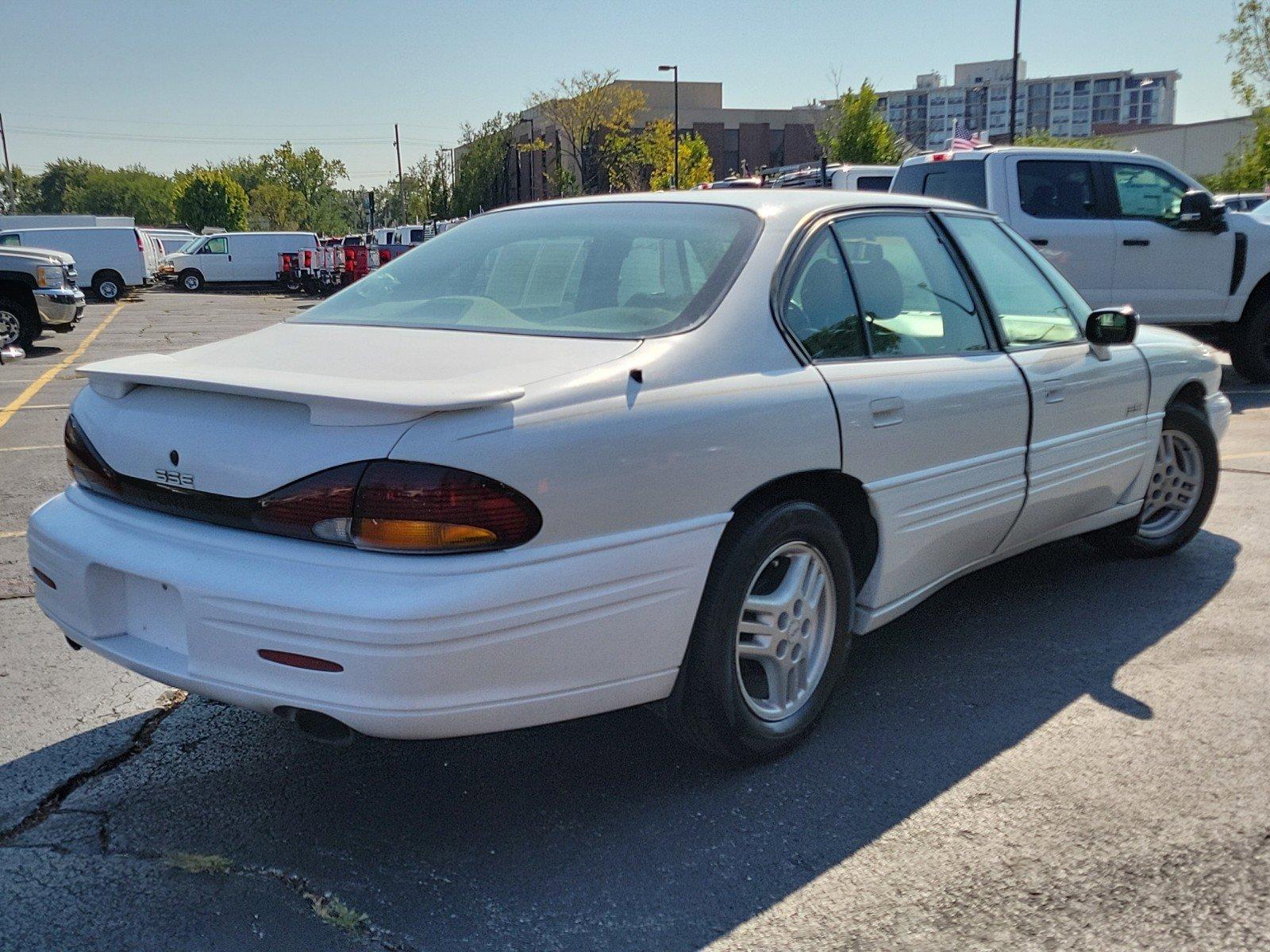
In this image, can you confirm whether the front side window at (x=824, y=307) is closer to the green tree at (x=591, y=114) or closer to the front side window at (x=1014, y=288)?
the front side window at (x=1014, y=288)

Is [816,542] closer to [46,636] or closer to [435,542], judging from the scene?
[435,542]

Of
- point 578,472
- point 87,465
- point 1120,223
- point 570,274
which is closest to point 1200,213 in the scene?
point 1120,223

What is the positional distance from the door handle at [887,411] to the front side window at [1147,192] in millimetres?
7705

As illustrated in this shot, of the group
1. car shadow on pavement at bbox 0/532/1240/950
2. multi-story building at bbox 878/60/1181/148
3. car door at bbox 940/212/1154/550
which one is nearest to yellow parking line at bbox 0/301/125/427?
car shadow on pavement at bbox 0/532/1240/950

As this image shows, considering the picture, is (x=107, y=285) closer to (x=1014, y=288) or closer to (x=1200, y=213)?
(x=1200, y=213)

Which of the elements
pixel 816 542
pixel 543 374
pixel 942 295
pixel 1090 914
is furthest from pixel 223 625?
pixel 942 295

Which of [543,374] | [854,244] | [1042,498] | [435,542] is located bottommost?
[1042,498]

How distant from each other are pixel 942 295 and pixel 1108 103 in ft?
618

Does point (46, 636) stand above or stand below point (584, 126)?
below

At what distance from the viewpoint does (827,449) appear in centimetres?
316

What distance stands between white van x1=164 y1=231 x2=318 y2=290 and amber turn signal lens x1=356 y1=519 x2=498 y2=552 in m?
39.8

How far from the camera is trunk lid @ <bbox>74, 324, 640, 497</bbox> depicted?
2529 millimetres

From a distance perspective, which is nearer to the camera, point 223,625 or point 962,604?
point 223,625

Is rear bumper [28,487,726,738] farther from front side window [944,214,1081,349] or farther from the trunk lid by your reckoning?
front side window [944,214,1081,349]
